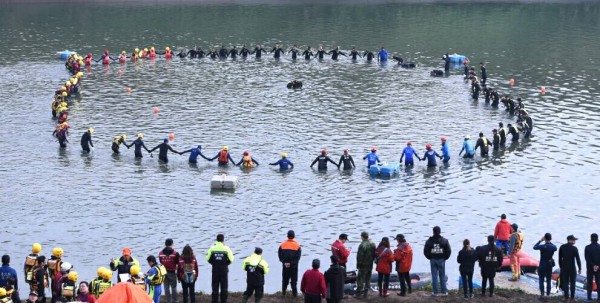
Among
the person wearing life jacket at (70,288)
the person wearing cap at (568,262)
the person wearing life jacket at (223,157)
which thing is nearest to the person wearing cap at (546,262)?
the person wearing cap at (568,262)

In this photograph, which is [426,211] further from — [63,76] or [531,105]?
[63,76]

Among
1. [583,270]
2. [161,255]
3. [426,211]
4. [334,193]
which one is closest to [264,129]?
[334,193]

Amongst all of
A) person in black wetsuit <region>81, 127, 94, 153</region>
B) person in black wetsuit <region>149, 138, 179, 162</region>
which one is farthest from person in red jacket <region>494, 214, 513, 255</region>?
person in black wetsuit <region>81, 127, 94, 153</region>

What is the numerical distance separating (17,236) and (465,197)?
2163 centimetres

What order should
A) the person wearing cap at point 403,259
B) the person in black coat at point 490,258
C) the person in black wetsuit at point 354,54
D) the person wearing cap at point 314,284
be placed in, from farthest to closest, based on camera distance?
the person in black wetsuit at point 354,54 → the person wearing cap at point 403,259 → the person in black coat at point 490,258 → the person wearing cap at point 314,284

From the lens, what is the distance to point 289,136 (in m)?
65.1

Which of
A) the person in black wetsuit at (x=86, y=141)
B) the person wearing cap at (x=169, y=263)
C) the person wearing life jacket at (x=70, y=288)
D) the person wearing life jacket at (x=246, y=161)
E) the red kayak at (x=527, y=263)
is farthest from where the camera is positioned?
the person in black wetsuit at (x=86, y=141)

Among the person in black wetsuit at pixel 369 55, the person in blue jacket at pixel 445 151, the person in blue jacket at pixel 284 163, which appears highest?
the person in black wetsuit at pixel 369 55

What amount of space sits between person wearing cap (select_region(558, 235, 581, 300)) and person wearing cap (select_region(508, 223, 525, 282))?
3.59 meters

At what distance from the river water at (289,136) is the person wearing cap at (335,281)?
740 cm

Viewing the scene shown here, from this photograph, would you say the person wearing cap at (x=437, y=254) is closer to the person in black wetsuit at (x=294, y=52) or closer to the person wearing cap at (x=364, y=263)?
the person wearing cap at (x=364, y=263)

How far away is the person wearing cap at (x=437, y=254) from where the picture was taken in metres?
35.1

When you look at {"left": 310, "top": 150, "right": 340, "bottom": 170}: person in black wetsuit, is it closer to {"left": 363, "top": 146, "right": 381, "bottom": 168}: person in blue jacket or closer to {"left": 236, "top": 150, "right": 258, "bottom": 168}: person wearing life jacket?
{"left": 363, "top": 146, "right": 381, "bottom": 168}: person in blue jacket

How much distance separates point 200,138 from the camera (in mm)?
64688
